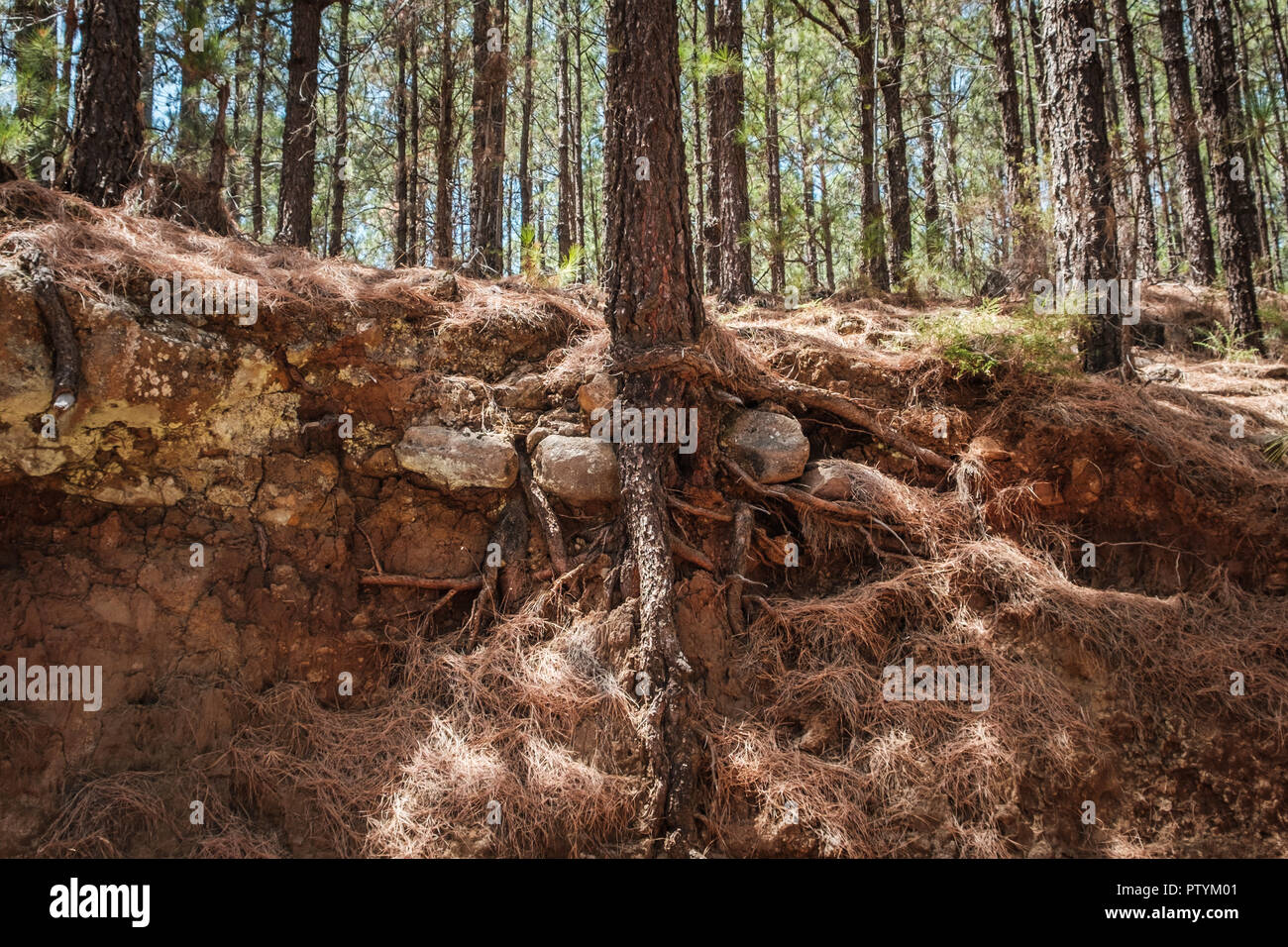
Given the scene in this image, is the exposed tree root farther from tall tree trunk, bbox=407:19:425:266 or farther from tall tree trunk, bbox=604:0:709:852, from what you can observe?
tall tree trunk, bbox=407:19:425:266

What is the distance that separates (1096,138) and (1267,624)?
3519 mm

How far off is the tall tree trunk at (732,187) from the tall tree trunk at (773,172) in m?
0.43

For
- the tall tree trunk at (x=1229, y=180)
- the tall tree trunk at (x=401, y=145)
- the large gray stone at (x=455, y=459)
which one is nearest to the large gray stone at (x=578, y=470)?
the large gray stone at (x=455, y=459)

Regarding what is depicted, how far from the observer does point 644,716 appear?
377cm

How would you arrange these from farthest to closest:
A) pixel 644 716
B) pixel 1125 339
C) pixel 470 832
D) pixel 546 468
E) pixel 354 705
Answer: pixel 1125 339 → pixel 546 468 → pixel 354 705 → pixel 644 716 → pixel 470 832

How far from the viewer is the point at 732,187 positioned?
696cm

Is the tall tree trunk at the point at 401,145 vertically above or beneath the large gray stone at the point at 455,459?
above

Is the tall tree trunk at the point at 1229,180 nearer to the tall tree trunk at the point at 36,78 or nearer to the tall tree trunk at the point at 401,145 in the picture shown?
the tall tree trunk at the point at 401,145

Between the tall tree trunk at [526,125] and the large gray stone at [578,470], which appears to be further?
the tall tree trunk at [526,125]

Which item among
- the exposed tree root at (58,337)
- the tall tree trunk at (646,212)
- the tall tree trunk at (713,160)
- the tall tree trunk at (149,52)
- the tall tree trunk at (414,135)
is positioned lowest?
the exposed tree root at (58,337)

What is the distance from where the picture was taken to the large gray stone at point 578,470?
436 cm

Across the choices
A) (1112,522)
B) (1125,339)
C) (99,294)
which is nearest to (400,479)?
(99,294)

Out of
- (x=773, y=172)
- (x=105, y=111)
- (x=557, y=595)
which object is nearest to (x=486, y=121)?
(x=105, y=111)
